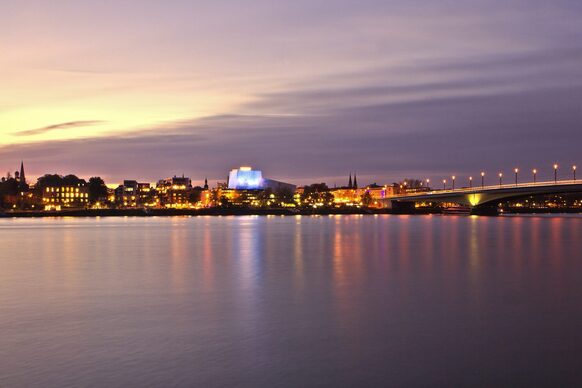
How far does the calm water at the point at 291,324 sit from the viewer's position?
545 inches

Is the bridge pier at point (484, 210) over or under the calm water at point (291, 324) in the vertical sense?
over

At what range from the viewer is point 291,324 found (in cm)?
1933

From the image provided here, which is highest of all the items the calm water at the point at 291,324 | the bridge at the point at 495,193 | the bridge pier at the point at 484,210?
the bridge at the point at 495,193

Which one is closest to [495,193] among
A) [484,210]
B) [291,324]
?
[484,210]

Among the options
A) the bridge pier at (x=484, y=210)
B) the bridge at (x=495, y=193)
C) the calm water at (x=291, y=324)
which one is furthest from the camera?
the bridge pier at (x=484, y=210)

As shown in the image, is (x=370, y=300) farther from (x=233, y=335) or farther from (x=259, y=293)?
(x=233, y=335)

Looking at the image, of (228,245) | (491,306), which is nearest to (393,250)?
(228,245)

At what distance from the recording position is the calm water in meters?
13.8

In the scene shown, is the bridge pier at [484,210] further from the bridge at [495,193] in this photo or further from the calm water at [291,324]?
the calm water at [291,324]

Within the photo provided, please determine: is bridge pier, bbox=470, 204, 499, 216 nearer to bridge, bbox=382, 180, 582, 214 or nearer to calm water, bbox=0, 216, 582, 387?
bridge, bbox=382, 180, 582, 214

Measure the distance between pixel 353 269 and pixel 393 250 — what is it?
14406 mm

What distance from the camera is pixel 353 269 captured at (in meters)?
35.4

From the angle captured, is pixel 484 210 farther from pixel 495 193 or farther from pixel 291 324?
pixel 291 324

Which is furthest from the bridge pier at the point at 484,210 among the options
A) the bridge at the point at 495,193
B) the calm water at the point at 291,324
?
the calm water at the point at 291,324
